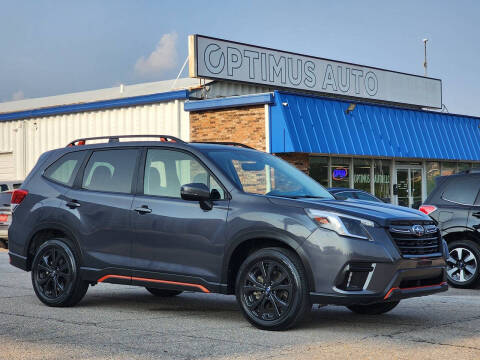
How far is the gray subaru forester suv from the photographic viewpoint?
23.5ft

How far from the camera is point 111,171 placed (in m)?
8.88

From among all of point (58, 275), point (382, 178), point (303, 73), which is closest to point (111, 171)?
point (58, 275)

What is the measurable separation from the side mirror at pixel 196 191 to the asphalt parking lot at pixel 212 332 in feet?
4.04

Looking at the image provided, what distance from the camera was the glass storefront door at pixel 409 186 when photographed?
30.3 meters

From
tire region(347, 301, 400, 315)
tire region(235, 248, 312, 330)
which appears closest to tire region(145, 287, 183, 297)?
tire region(347, 301, 400, 315)

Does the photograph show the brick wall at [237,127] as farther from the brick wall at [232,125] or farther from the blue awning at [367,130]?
the blue awning at [367,130]

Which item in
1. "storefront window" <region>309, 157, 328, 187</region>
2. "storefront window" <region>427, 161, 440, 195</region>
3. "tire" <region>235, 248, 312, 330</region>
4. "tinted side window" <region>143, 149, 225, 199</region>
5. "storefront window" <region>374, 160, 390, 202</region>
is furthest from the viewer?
"storefront window" <region>427, 161, 440, 195</region>

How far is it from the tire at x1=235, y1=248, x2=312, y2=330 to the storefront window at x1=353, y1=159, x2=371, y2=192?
2072 cm

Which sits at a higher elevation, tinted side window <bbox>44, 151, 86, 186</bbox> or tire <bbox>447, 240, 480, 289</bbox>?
tinted side window <bbox>44, 151, 86, 186</bbox>

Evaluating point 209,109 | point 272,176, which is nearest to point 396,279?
point 272,176

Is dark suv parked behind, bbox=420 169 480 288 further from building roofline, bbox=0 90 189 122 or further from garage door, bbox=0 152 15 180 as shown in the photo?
garage door, bbox=0 152 15 180

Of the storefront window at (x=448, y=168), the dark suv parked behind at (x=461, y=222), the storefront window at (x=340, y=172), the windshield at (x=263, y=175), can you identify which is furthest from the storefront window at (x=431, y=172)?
the windshield at (x=263, y=175)

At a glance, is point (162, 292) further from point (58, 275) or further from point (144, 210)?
point (144, 210)

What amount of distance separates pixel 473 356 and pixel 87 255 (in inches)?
168
